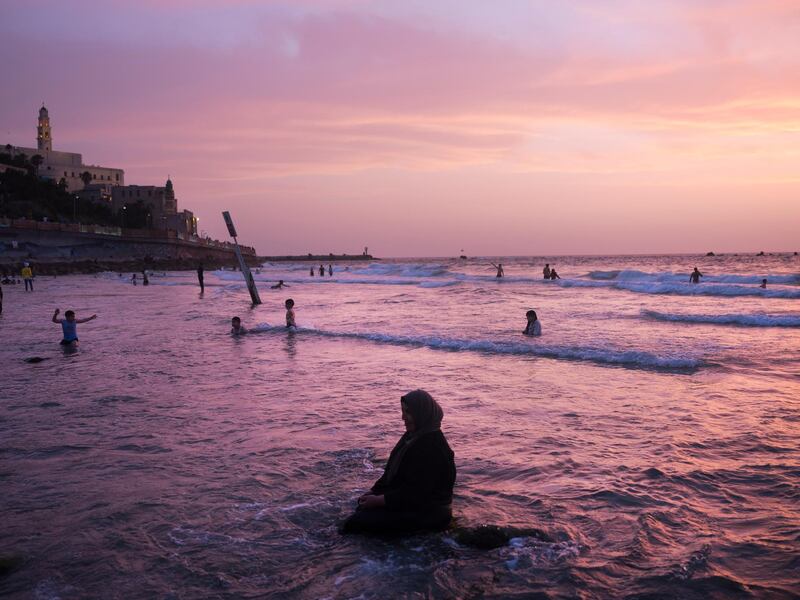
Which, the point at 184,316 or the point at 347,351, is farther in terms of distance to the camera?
the point at 184,316

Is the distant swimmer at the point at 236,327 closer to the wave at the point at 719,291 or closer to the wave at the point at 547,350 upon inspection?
the wave at the point at 547,350

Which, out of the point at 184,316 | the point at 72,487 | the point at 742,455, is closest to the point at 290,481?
the point at 72,487

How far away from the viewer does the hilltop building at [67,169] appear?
12219 cm

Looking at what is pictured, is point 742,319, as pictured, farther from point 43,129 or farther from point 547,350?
point 43,129

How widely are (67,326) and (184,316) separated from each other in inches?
337

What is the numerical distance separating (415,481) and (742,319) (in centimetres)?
2040

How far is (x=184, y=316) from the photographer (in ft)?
76.3

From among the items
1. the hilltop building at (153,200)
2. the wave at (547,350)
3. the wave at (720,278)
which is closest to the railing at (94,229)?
the hilltop building at (153,200)

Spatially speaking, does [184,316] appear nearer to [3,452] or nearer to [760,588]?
[3,452]

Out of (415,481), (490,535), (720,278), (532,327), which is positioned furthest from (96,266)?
(490,535)

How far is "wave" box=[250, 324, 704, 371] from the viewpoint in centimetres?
1251

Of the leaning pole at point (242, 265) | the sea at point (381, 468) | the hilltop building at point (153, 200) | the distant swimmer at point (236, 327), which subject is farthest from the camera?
the hilltop building at point (153, 200)

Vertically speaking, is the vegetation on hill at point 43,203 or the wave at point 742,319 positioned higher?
the vegetation on hill at point 43,203

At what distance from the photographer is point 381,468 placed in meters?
6.28
